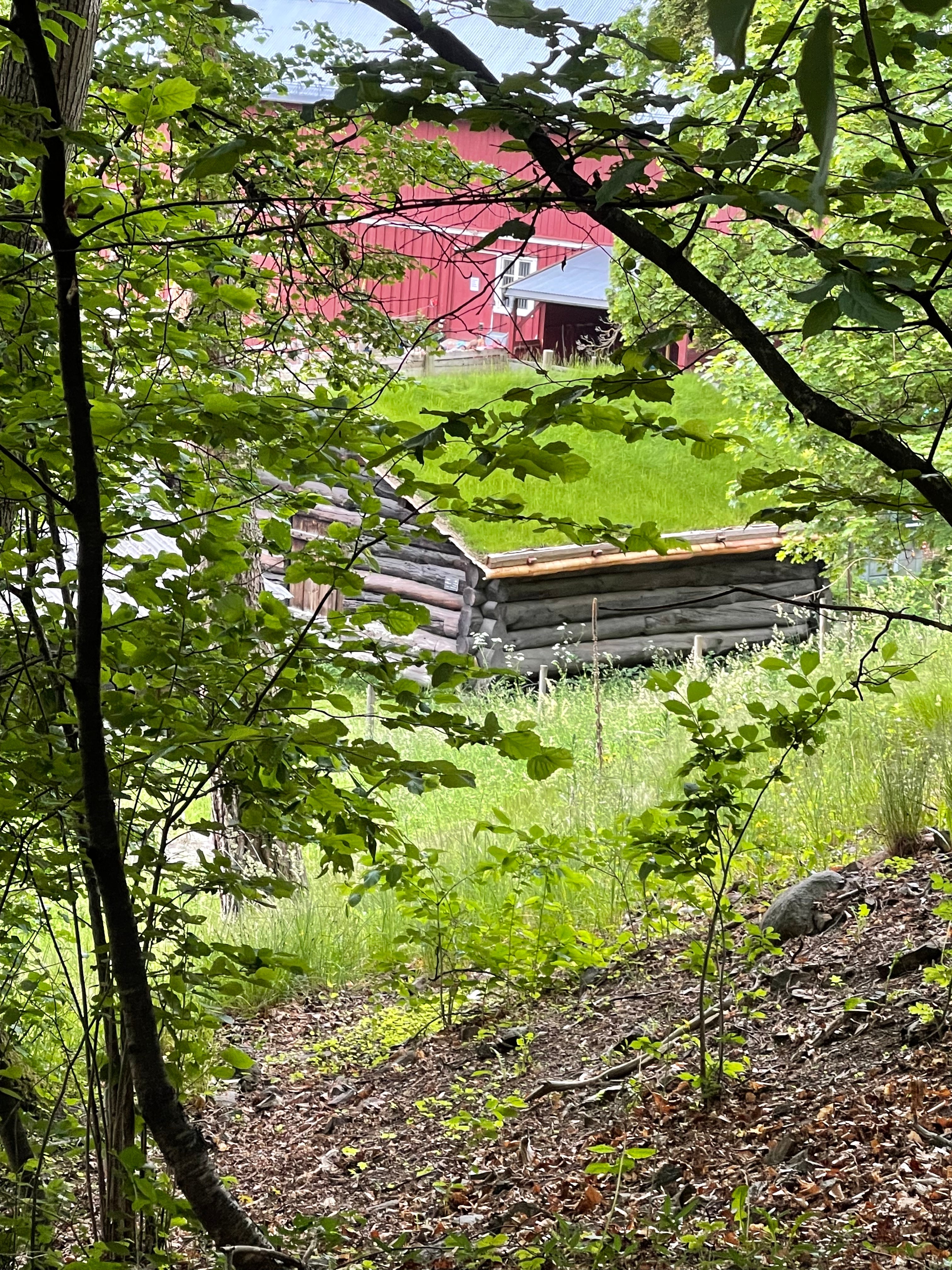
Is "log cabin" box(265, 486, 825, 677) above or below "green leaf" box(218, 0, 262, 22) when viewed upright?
below

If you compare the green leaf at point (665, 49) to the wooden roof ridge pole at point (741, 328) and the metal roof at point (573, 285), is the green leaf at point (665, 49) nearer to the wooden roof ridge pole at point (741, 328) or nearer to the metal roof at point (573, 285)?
the wooden roof ridge pole at point (741, 328)

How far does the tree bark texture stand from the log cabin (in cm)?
951

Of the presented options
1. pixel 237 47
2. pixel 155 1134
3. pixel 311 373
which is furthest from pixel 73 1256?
pixel 237 47

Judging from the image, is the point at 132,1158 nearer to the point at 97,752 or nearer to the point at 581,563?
the point at 97,752

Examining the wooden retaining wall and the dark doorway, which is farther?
the dark doorway

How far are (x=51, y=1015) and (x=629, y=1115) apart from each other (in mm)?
1522

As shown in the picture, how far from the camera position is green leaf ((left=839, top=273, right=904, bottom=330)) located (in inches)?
34.2

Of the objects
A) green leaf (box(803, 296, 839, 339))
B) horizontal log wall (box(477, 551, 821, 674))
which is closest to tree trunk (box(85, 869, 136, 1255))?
green leaf (box(803, 296, 839, 339))

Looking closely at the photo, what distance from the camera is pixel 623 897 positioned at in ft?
14.1

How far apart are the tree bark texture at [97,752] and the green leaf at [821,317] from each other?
0.89m

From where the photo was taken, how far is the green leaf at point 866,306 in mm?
868

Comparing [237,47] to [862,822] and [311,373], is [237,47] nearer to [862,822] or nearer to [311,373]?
[311,373]

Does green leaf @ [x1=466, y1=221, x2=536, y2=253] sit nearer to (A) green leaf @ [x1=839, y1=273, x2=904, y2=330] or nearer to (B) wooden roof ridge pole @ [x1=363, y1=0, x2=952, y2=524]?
(B) wooden roof ridge pole @ [x1=363, y1=0, x2=952, y2=524]

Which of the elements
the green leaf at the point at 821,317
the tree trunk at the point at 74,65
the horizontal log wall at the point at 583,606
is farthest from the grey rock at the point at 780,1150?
the horizontal log wall at the point at 583,606
